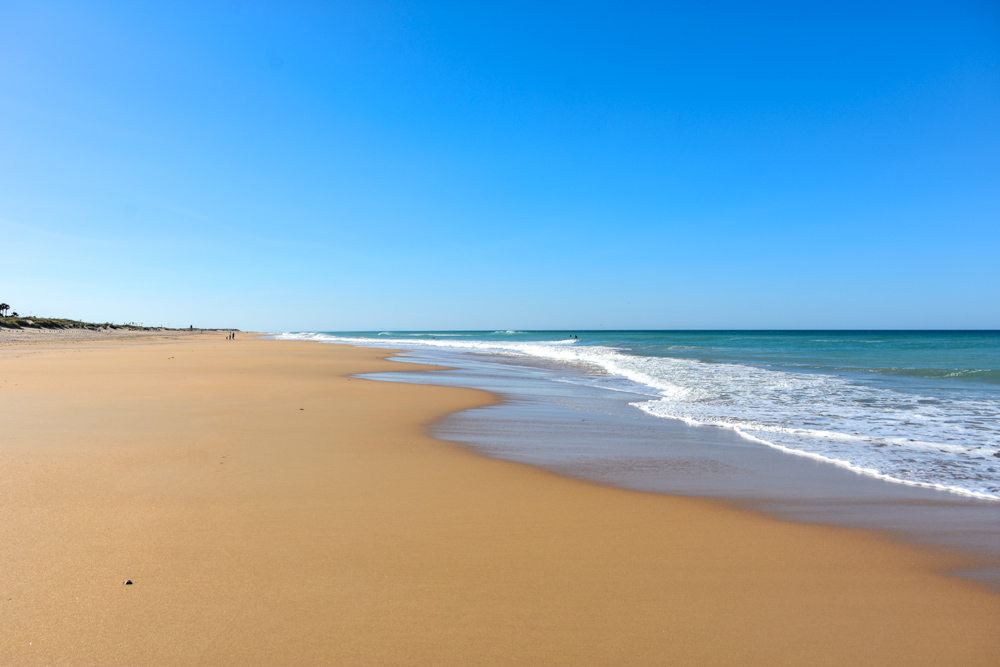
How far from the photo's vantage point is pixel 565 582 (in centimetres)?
302

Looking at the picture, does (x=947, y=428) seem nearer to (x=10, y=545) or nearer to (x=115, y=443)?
(x=10, y=545)

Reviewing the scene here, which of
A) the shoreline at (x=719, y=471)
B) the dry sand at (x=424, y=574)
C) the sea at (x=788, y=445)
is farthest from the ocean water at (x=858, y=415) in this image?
the dry sand at (x=424, y=574)

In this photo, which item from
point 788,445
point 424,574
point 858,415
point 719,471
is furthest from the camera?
point 858,415

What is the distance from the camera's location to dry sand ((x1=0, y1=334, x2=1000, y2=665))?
243 centimetres

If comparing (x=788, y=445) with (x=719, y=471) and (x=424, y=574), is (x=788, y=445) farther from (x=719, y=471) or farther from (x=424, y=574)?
(x=424, y=574)

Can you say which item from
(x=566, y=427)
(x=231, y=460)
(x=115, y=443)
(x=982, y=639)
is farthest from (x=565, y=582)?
(x=115, y=443)

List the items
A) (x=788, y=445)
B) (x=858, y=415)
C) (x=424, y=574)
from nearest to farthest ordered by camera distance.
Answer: (x=424, y=574)
(x=788, y=445)
(x=858, y=415)

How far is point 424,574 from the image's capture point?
10.2 feet

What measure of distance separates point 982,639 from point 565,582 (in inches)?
82.8

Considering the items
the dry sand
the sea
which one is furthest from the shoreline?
the dry sand

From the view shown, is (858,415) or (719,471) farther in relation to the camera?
(858,415)

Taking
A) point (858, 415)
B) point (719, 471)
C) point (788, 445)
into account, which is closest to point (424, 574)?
point (719, 471)

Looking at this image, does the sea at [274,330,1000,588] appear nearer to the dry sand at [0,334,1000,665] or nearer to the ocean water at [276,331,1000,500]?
the ocean water at [276,331,1000,500]

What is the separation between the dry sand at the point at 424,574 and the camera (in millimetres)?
2430
